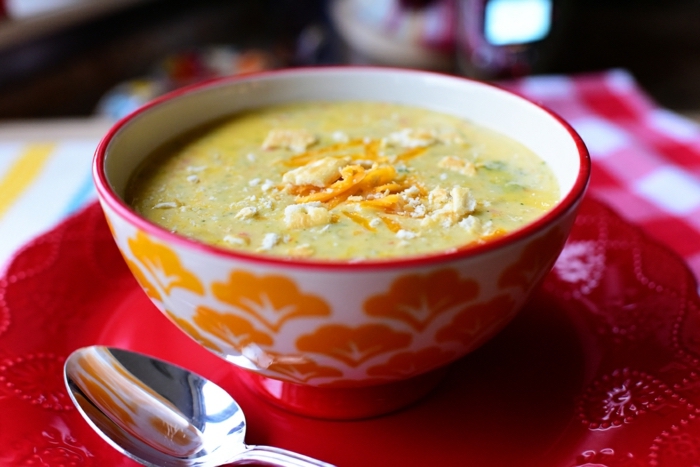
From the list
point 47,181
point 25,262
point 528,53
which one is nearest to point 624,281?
point 25,262

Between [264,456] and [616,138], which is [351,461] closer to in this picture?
[264,456]

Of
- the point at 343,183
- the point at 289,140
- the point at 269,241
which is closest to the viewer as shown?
the point at 269,241

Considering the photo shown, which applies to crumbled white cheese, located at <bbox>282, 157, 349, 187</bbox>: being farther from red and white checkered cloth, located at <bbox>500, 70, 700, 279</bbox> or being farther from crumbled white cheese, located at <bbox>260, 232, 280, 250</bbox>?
red and white checkered cloth, located at <bbox>500, 70, 700, 279</bbox>

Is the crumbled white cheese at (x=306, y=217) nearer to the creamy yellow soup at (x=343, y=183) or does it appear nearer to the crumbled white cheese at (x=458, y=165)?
the creamy yellow soup at (x=343, y=183)

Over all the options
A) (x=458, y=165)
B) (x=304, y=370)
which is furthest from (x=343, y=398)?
(x=458, y=165)

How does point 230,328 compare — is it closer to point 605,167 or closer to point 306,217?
point 306,217

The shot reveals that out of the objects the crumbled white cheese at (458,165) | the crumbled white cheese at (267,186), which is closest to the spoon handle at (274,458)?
the crumbled white cheese at (267,186)

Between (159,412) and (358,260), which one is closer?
(358,260)
